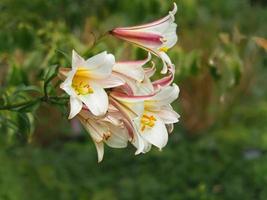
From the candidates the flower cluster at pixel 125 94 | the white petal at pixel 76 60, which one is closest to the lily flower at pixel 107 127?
the flower cluster at pixel 125 94

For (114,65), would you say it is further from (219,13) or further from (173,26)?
(219,13)

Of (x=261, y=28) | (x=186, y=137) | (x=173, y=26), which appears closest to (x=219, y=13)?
(x=261, y=28)

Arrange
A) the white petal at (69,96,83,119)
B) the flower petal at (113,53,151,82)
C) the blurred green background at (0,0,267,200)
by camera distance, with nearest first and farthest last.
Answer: the white petal at (69,96,83,119) < the flower petal at (113,53,151,82) < the blurred green background at (0,0,267,200)

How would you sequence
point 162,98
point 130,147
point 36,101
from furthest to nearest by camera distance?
point 130,147, point 36,101, point 162,98

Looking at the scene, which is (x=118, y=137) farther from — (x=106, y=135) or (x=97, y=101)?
(x=97, y=101)

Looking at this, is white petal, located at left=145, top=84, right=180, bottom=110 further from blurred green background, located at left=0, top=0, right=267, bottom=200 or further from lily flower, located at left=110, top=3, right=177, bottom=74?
blurred green background, located at left=0, top=0, right=267, bottom=200

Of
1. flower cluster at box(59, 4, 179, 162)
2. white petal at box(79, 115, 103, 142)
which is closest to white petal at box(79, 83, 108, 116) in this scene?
flower cluster at box(59, 4, 179, 162)

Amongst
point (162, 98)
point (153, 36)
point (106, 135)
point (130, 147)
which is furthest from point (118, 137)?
point (130, 147)

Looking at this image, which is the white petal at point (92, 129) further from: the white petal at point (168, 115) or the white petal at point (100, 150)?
the white petal at point (168, 115)
